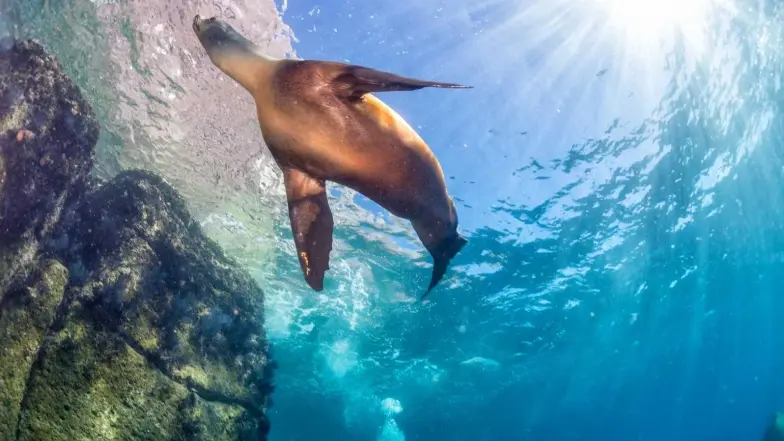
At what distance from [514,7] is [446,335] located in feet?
61.8

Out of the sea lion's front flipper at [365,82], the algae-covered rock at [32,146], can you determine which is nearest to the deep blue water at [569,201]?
the algae-covered rock at [32,146]

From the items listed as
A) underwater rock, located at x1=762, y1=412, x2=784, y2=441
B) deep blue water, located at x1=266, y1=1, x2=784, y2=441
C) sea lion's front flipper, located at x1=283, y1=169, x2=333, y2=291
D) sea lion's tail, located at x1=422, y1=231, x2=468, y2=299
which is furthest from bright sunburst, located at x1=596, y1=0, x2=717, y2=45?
underwater rock, located at x1=762, y1=412, x2=784, y2=441

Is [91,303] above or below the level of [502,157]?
below

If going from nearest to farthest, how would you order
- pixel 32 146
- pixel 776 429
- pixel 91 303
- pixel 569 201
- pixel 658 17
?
pixel 32 146 → pixel 91 303 → pixel 658 17 → pixel 569 201 → pixel 776 429

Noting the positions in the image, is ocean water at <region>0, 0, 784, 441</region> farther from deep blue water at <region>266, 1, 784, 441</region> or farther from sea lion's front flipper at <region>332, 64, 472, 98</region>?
sea lion's front flipper at <region>332, 64, 472, 98</region>

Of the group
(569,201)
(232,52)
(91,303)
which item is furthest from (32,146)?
(569,201)

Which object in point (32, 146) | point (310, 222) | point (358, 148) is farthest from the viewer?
point (32, 146)

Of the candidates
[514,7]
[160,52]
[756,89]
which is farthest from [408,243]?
[756,89]

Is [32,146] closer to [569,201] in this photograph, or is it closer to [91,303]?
[91,303]

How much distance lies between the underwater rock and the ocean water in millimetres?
7151

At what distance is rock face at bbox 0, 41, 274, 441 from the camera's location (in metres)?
4.55

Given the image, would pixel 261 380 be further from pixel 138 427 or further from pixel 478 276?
pixel 478 276

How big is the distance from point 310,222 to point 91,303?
13.8ft

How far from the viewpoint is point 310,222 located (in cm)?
373
